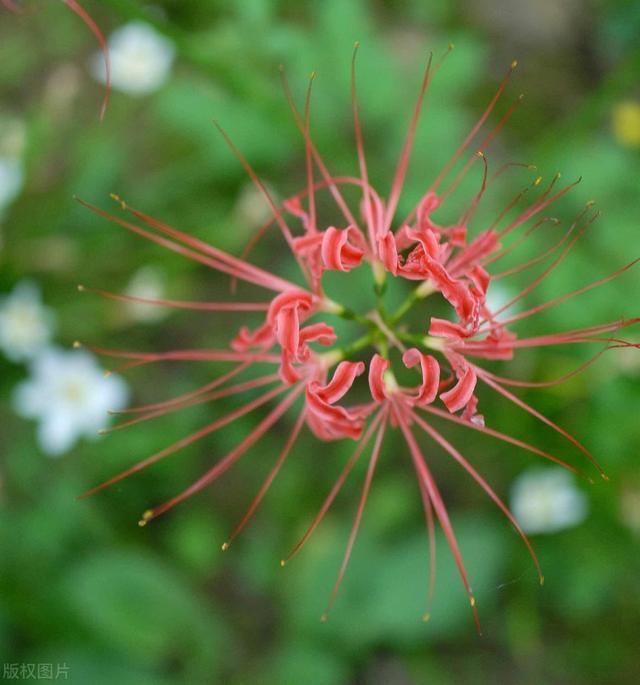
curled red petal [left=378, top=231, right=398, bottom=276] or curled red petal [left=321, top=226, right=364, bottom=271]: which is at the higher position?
curled red petal [left=321, top=226, right=364, bottom=271]

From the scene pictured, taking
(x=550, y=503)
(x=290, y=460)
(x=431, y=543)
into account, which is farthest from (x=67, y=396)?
(x=550, y=503)

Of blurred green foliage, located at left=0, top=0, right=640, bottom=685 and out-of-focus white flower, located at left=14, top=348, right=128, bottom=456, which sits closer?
blurred green foliage, located at left=0, top=0, right=640, bottom=685

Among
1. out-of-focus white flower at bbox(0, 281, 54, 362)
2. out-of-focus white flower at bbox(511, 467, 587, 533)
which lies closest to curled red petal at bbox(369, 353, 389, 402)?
out-of-focus white flower at bbox(511, 467, 587, 533)

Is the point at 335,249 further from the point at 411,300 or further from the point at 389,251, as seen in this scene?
the point at 411,300

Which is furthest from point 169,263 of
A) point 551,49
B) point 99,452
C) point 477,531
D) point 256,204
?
point 551,49

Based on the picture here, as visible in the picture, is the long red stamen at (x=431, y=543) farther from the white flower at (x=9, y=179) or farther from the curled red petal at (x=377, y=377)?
the white flower at (x=9, y=179)
